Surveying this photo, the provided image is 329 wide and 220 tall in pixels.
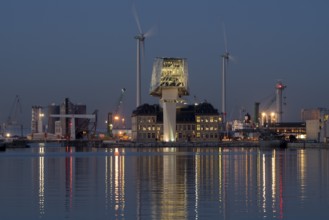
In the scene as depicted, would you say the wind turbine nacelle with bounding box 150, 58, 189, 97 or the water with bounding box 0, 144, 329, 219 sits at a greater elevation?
the wind turbine nacelle with bounding box 150, 58, 189, 97

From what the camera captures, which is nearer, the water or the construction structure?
the water

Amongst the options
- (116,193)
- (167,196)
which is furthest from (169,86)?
(167,196)

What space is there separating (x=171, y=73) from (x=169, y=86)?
132 inches

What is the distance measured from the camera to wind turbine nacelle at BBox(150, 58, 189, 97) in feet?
602

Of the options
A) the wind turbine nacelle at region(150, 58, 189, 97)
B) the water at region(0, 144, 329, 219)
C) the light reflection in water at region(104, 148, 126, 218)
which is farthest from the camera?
the wind turbine nacelle at region(150, 58, 189, 97)

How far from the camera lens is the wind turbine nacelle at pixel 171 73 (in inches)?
7229

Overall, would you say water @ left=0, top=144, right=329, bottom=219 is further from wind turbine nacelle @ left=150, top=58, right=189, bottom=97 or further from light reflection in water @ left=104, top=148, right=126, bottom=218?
wind turbine nacelle @ left=150, top=58, right=189, bottom=97

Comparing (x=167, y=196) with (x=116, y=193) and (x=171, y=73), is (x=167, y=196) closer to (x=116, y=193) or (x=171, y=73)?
(x=116, y=193)

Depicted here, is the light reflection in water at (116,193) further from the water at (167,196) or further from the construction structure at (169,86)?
the construction structure at (169,86)

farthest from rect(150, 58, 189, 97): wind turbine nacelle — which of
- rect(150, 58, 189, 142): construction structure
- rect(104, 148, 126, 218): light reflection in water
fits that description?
rect(104, 148, 126, 218): light reflection in water

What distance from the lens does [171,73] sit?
184 m

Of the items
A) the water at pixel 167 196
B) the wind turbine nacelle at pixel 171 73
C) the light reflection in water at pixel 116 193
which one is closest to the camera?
the water at pixel 167 196

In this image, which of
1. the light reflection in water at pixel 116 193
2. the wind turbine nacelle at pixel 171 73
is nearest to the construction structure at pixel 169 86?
the wind turbine nacelle at pixel 171 73

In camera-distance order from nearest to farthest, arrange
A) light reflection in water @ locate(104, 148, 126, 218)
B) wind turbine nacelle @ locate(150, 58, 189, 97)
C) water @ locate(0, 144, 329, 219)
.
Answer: water @ locate(0, 144, 329, 219) < light reflection in water @ locate(104, 148, 126, 218) < wind turbine nacelle @ locate(150, 58, 189, 97)
